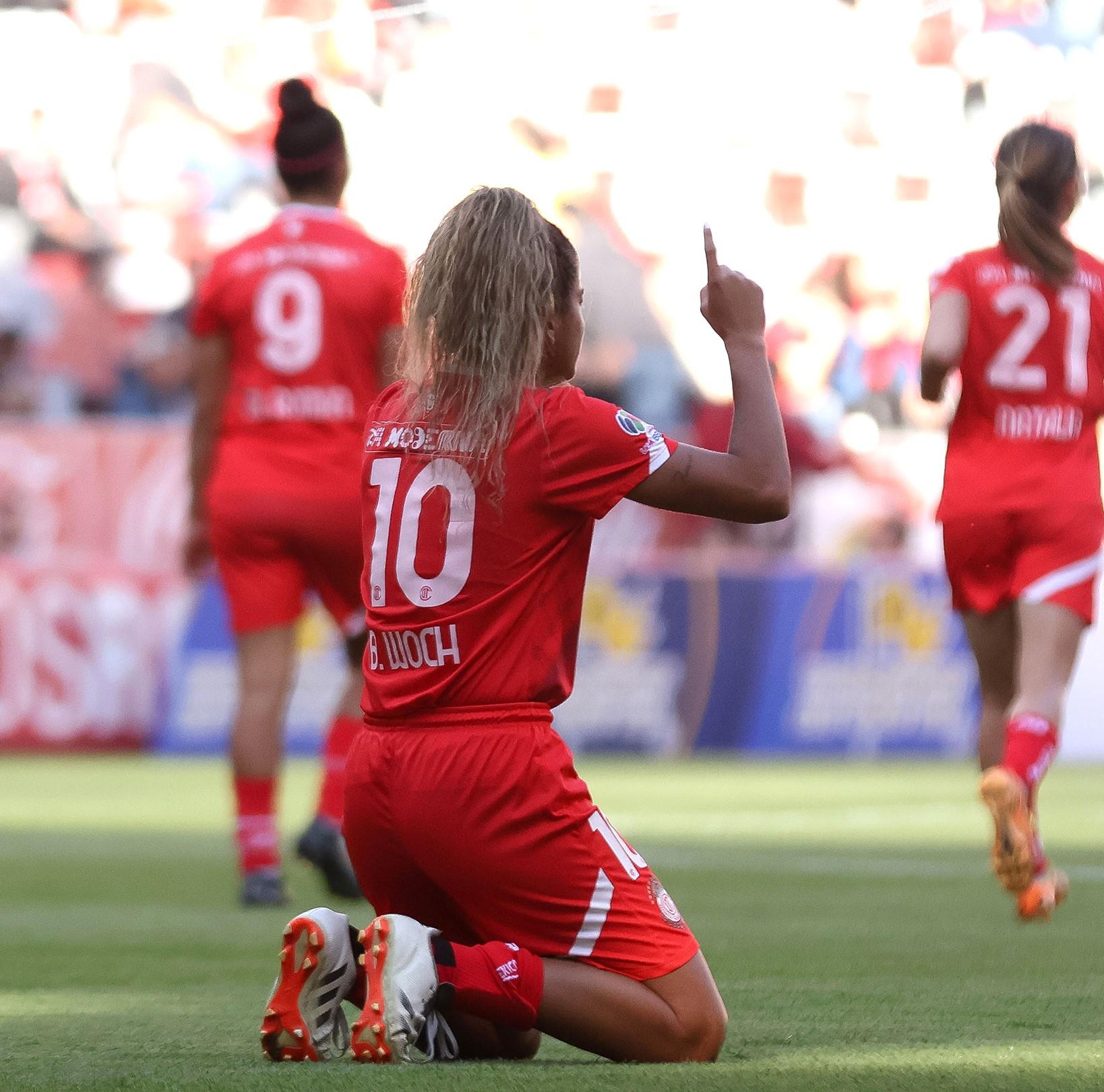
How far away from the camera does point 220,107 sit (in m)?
16.9

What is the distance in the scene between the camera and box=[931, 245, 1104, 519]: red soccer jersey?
18.9 feet

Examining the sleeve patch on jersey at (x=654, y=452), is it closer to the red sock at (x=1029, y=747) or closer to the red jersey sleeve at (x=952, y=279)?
the red sock at (x=1029, y=747)

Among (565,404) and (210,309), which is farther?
(210,309)

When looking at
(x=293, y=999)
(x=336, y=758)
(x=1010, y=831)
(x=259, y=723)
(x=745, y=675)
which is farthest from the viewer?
(x=745, y=675)

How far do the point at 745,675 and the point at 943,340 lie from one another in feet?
26.5

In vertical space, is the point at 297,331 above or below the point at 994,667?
above

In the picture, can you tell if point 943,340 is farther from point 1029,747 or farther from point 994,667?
point 1029,747

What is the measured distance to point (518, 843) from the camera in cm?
338

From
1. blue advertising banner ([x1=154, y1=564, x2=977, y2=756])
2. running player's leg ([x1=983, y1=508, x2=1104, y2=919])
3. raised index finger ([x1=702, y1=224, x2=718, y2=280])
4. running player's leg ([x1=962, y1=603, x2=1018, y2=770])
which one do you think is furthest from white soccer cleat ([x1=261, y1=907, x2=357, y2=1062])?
blue advertising banner ([x1=154, y1=564, x2=977, y2=756])

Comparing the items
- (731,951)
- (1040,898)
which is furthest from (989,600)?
(731,951)

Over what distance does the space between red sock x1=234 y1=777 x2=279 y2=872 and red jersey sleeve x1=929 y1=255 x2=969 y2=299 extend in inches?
89.5

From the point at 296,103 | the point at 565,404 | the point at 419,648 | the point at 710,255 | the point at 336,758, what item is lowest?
the point at 336,758

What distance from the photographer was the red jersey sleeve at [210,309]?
6473 mm

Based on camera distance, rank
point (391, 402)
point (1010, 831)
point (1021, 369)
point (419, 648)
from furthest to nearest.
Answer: point (1021, 369) → point (1010, 831) → point (391, 402) → point (419, 648)
